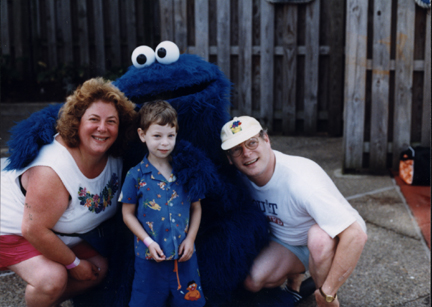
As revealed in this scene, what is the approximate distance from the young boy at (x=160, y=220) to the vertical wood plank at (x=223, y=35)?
3751 millimetres

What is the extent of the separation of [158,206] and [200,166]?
0.25 metres

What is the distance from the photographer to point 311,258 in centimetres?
220

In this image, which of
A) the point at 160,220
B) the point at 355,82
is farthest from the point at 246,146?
the point at 355,82

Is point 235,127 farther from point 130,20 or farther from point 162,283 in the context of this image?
point 130,20

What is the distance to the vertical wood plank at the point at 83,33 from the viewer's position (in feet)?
23.9

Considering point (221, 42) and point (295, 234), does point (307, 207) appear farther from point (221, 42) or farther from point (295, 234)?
point (221, 42)

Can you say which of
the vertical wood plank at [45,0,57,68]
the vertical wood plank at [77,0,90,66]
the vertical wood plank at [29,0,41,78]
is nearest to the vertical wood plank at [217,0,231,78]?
the vertical wood plank at [77,0,90,66]

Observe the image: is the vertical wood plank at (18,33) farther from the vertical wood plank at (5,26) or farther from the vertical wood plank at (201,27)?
the vertical wood plank at (201,27)

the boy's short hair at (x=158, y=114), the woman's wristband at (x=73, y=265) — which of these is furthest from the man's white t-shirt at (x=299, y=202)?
the woman's wristband at (x=73, y=265)

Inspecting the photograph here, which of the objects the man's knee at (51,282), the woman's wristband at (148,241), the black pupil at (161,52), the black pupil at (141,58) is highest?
the black pupil at (161,52)

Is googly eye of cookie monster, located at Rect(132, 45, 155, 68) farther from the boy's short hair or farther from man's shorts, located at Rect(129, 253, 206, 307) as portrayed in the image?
man's shorts, located at Rect(129, 253, 206, 307)

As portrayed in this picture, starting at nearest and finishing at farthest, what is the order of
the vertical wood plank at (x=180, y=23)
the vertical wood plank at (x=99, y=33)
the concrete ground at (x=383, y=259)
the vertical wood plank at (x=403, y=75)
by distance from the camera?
the concrete ground at (x=383, y=259) → the vertical wood plank at (x=403, y=75) → the vertical wood plank at (x=180, y=23) → the vertical wood plank at (x=99, y=33)

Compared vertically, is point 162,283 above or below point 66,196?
below

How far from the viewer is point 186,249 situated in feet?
6.57
